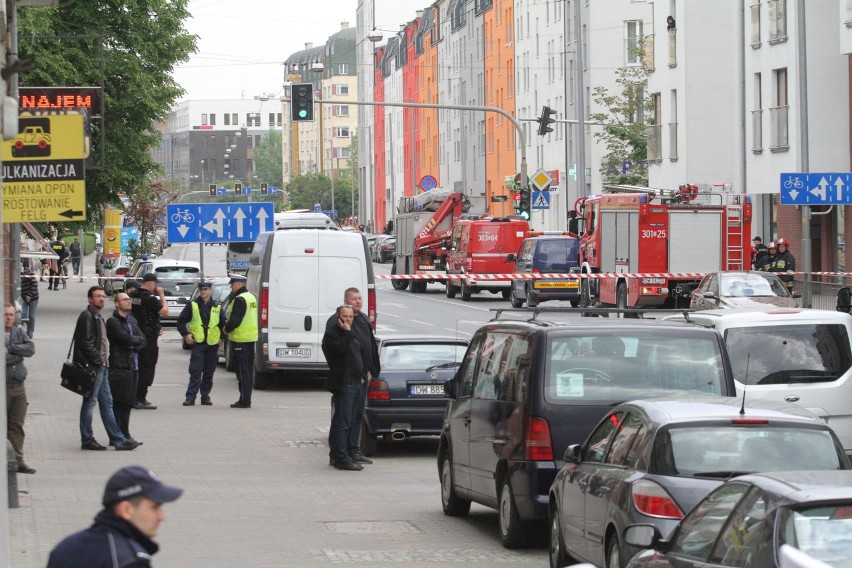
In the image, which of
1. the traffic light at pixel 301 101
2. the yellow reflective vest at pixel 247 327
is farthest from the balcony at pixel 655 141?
the yellow reflective vest at pixel 247 327

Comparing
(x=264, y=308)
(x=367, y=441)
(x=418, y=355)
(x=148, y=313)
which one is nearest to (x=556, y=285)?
(x=264, y=308)

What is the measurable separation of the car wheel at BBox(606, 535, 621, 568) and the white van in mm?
16126

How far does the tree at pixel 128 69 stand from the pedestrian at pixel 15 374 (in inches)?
1266

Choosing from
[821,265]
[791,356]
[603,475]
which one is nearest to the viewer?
[603,475]

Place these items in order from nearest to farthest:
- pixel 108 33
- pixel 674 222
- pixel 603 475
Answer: pixel 603 475, pixel 674 222, pixel 108 33

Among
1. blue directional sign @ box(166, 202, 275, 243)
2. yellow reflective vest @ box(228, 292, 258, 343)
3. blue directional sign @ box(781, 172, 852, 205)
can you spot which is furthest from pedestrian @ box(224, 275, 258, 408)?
blue directional sign @ box(781, 172, 852, 205)

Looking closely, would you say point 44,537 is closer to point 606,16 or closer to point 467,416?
point 467,416

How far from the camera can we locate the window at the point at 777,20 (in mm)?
45938

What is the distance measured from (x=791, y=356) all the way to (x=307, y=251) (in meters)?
12.0

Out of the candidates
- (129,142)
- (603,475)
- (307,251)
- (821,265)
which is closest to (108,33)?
(129,142)

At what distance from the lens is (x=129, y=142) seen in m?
48.8

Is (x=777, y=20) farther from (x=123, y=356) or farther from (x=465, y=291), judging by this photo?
(x=123, y=356)

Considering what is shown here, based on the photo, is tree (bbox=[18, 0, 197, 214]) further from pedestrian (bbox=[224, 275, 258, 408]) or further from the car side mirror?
the car side mirror

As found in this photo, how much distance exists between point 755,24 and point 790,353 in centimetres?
3544
